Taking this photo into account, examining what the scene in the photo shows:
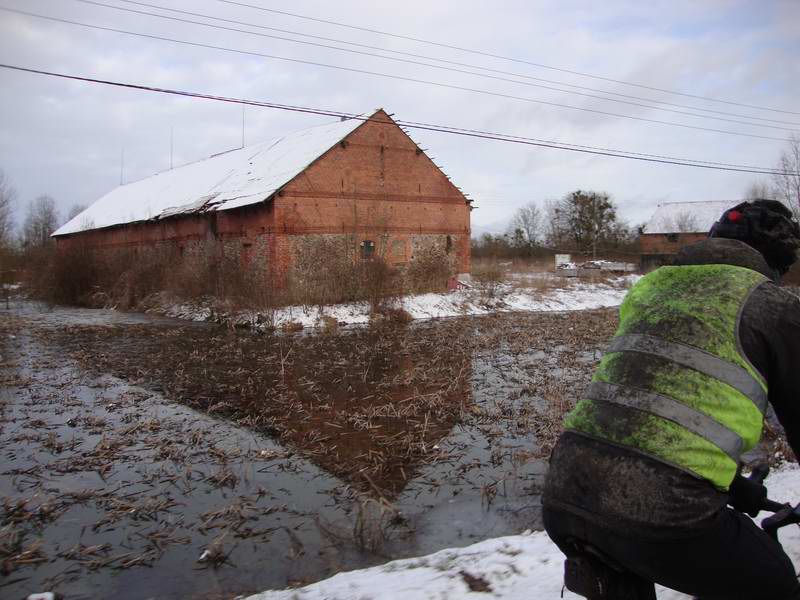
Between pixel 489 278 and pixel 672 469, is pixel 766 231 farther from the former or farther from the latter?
pixel 489 278

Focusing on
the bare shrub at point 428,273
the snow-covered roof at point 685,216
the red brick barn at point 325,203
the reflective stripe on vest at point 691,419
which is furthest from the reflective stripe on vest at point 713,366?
the snow-covered roof at point 685,216

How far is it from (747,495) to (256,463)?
518 centimetres

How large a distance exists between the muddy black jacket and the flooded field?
2753 millimetres

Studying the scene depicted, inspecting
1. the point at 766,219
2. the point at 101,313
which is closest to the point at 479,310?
the point at 101,313

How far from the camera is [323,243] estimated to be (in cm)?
2425

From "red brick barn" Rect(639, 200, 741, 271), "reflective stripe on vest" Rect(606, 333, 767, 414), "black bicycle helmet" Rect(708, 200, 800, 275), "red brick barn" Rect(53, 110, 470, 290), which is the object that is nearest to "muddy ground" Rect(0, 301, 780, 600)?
"reflective stripe on vest" Rect(606, 333, 767, 414)

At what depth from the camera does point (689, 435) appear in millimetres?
1734

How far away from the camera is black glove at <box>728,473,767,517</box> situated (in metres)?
2.02

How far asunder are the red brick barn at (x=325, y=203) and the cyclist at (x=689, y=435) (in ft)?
68.7

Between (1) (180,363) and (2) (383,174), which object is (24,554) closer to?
(1) (180,363)

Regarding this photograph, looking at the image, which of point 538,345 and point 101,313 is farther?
point 101,313

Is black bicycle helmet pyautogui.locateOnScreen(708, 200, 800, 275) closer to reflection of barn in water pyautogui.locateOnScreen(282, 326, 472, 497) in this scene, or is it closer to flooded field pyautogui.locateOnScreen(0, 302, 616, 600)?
flooded field pyautogui.locateOnScreen(0, 302, 616, 600)

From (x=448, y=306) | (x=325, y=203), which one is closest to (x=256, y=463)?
(x=448, y=306)

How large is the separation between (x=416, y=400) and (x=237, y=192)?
22.7 m
